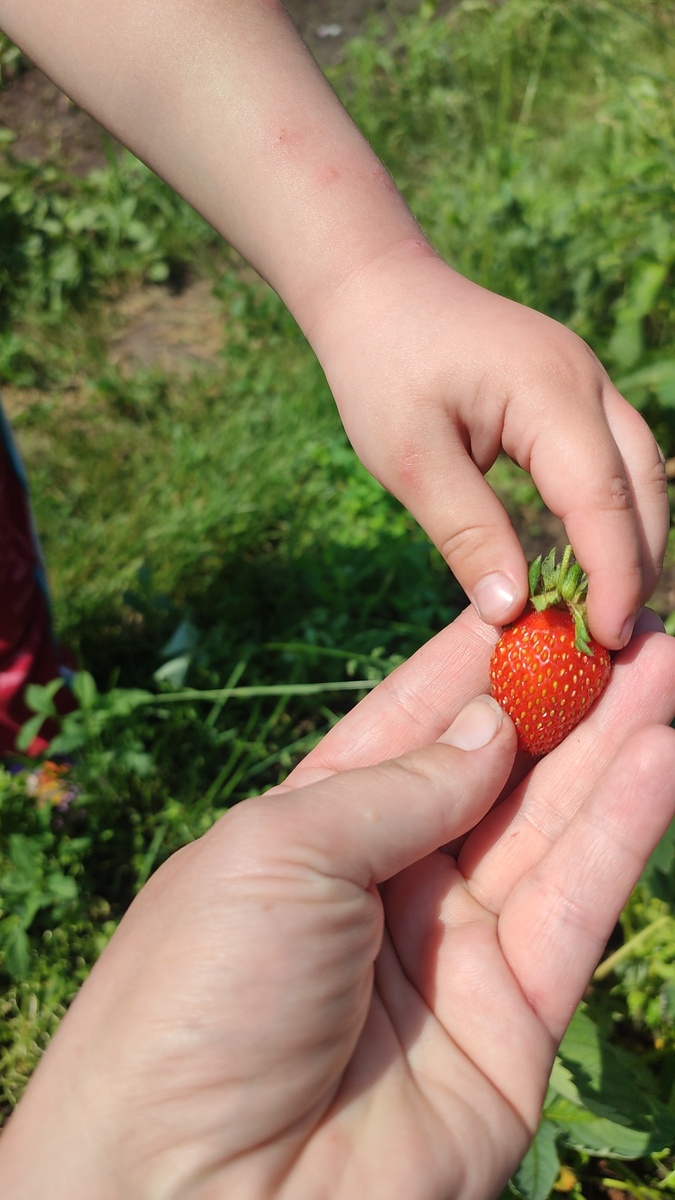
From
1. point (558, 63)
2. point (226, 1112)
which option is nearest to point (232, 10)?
point (226, 1112)

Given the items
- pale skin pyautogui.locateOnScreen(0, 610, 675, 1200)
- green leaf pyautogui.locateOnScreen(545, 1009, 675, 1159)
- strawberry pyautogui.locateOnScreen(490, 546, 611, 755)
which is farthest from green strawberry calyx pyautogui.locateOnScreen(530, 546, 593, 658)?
green leaf pyautogui.locateOnScreen(545, 1009, 675, 1159)

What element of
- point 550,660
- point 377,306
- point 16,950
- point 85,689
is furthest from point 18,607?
point 550,660

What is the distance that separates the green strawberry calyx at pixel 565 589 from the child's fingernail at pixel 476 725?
0.18m

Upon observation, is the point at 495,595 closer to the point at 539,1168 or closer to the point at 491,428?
the point at 491,428

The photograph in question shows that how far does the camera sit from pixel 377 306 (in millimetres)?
1657

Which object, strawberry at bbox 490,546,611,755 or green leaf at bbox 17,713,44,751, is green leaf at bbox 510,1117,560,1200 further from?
green leaf at bbox 17,713,44,751

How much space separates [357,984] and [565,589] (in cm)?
72

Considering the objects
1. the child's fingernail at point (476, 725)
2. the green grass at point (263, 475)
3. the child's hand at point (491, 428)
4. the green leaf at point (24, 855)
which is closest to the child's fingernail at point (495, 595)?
the child's hand at point (491, 428)

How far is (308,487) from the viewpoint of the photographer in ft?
9.48

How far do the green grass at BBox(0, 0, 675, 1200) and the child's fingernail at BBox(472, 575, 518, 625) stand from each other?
22.0 inches

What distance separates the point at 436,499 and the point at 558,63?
345 cm

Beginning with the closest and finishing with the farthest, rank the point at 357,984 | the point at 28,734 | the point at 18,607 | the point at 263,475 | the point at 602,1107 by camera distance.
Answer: the point at 357,984, the point at 602,1107, the point at 28,734, the point at 18,607, the point at 263,475

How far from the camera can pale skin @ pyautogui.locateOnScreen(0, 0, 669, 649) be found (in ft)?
5.14

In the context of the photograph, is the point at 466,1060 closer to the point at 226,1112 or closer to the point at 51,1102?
the point at 226,1112
